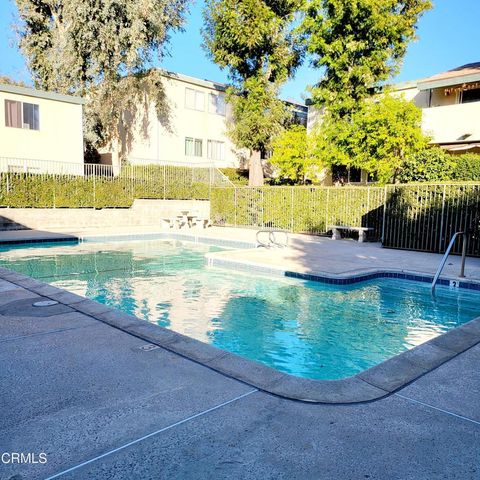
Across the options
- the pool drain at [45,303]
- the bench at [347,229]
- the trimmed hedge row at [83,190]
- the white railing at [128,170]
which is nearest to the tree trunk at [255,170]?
the white railing at [128,170]

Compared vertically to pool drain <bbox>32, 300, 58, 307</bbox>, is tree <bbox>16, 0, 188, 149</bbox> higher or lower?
higher

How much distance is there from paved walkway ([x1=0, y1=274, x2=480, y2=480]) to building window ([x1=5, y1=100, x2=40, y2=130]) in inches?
772

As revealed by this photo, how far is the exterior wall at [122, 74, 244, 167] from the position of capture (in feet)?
88.0

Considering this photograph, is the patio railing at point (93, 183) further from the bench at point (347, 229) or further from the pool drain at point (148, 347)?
the pool drain at point (148, 347)

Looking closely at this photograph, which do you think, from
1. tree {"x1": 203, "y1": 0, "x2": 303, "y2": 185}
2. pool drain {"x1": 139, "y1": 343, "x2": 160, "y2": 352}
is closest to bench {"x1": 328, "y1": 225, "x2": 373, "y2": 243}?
tree {"x1": 203, "y1": 0, "x2": 303, "y2": 185}

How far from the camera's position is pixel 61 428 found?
268 cm

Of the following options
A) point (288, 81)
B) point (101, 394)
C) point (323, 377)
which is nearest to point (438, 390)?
point (323, 377)

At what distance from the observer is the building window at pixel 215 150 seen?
97.6 feet

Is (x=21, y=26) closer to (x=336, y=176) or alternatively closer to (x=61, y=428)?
(x=336, y=176)

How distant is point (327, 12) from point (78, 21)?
13.4 meters

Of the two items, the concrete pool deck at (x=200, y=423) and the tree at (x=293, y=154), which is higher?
the tree at (x=293, y=154)

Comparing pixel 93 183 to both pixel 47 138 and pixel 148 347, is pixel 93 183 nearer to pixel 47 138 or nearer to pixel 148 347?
pixel 47 138

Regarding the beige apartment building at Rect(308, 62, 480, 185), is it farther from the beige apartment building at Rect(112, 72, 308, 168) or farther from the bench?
the beige apartment building at Rect(112, 72, 308, 168)

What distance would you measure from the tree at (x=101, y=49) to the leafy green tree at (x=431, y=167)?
16700 mm
